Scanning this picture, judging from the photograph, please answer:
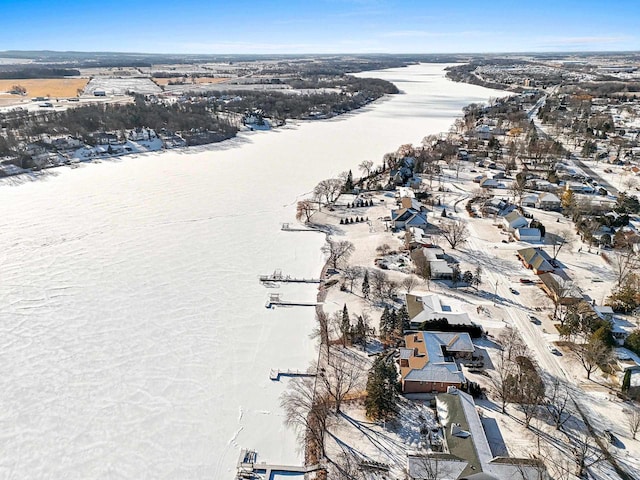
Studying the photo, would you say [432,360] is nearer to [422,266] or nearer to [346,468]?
[346,468]

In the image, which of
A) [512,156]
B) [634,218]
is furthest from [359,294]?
[512,156]

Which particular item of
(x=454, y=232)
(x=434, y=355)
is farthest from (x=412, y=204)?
(x=434, y=355)

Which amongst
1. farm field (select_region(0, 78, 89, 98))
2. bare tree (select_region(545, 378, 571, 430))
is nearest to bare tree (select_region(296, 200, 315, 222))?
bare tree (select_region(545, 378, 571, 430))

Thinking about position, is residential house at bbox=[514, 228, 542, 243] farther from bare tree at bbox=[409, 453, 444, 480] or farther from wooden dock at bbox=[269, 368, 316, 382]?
bare tree at bbox=[409, 453, 444, 480]

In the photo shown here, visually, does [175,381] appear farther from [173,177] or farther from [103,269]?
[173,177]

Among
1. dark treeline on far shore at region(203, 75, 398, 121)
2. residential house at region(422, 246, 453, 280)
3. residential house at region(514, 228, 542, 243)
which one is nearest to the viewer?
residential house at region(422, 246, 453, 280)
